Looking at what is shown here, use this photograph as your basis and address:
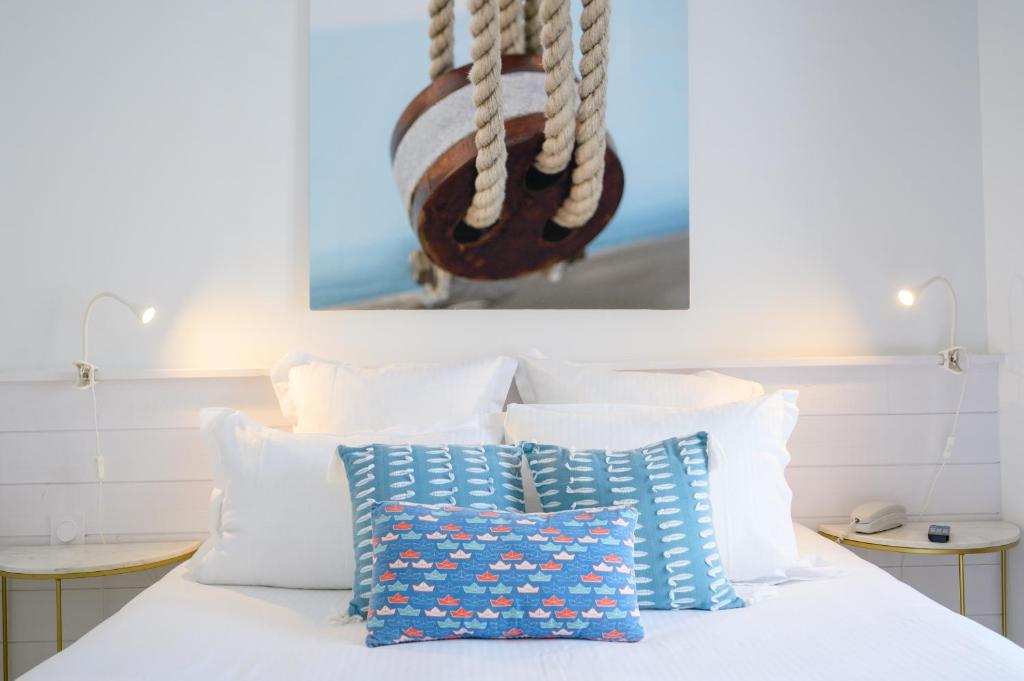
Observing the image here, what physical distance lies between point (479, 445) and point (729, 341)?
0.97m

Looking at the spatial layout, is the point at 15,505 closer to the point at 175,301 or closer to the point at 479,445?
the point at 175,301

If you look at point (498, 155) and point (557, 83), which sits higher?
point (557, 83)

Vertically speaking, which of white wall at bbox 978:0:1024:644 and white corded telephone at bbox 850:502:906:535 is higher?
white wall at bbox 978:0:1024:644

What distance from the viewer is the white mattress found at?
153 cm

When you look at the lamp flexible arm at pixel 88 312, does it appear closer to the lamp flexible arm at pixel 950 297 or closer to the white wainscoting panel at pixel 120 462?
the white wainscoting panel at pixel 120 462

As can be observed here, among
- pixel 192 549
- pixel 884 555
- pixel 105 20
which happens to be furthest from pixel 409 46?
pixel 884 555

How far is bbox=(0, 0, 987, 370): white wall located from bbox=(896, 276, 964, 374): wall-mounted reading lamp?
0.04 metres

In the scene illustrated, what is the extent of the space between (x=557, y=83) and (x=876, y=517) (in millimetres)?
1445

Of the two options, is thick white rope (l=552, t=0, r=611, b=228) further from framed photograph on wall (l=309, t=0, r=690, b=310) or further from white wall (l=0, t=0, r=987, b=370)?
white wall (l=0, t=0, r=987, b=370)

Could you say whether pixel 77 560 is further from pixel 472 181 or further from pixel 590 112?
pixel 590 112

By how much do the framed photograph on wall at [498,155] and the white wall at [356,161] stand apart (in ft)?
0.24

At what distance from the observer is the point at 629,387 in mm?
2445

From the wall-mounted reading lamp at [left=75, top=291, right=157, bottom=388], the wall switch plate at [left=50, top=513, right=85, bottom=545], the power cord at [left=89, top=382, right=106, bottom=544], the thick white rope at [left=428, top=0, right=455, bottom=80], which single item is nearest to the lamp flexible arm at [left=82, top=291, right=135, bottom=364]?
the wall-mounted reading lamp at [left=75, top=291, right=157, bottom=388]

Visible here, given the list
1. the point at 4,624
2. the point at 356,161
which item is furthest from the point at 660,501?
the point at 4,624
